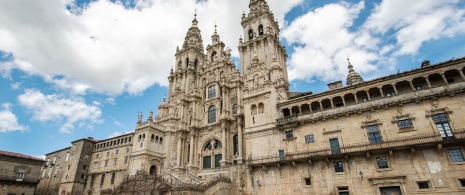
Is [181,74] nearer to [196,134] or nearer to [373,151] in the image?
[196,134]

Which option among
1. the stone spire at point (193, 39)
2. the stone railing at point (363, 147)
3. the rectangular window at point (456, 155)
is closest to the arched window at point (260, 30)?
the stone spire at point (193, 39)

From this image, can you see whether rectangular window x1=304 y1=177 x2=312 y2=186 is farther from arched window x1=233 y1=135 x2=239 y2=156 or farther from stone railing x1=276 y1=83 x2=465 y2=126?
arched window x1=233 y1=135 x2=239 y2=156

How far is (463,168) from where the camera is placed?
67.7 feet

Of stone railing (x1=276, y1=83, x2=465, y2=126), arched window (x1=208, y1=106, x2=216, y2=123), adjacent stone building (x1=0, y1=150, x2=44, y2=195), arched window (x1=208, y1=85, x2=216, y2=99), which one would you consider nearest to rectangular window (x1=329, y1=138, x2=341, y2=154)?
stone railing (x1=276, y1=83, x2=465, y2=126)

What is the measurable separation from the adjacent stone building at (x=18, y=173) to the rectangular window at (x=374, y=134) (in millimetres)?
48045

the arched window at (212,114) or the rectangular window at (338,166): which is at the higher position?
the arched window at (212,114)

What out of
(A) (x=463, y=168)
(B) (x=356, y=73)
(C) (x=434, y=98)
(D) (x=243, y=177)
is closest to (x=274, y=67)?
(B) (x=356, y=73)

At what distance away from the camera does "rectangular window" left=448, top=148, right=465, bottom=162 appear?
21.1 meters

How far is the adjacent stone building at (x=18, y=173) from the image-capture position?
37.9m

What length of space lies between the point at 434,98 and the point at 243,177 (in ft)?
68.6

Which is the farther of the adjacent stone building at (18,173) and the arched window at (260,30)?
the arched window at (260,30)

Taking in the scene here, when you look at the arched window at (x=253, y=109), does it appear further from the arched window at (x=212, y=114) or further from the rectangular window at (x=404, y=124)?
the rectangular window at (x=404, y=124)

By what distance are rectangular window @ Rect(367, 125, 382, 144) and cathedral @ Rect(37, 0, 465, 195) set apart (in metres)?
0.09

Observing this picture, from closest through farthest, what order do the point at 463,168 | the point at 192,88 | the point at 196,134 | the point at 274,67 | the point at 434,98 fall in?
1. the point at 463,168
2. the point at 434,98
3. the point at 274,67
4. the point at 196,134
5. the point at 192,88
